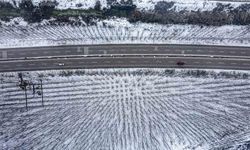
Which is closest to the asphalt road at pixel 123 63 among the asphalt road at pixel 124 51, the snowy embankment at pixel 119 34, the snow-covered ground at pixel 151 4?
the asphalt road at pixel 124 51

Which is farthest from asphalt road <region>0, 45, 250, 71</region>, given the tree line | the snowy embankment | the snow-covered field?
the tree line

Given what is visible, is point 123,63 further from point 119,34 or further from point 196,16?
point 196,16

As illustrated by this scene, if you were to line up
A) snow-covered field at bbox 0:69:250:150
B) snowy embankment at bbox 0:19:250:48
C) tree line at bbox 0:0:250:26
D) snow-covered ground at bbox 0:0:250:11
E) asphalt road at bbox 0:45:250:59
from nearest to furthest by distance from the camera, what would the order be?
1. snow-covered field at bbox 0:69:250:150
2. asphalt road at bbox 0:45:250:59
3. snowy embankment at bbox 0:19:250:48
4. tree line at bbox 0:0:250:26
5. snow-covered ground at bbox 0:0:250:11

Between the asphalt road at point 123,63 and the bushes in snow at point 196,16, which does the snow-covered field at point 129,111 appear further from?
the bushes in snow at point 196,16

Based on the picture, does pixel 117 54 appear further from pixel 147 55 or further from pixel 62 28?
pixel 62 28

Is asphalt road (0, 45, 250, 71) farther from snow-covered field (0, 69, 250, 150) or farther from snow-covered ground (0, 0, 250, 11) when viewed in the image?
snow-covered ground (0, 0, 250, 11)

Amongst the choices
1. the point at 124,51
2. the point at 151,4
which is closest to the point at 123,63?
the point at 124,51

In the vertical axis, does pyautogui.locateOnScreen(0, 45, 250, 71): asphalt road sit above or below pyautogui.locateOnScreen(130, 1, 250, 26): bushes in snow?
below
